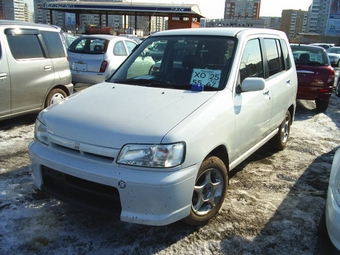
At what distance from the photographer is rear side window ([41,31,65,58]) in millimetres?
6305

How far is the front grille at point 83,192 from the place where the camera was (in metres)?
2.61

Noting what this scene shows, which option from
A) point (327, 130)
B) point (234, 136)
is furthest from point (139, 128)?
point (327, 130)

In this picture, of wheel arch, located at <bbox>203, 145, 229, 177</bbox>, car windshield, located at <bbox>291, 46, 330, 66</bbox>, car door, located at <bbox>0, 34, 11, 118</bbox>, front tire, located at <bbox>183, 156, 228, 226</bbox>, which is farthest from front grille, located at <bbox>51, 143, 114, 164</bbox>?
car windshield, located at <bbox>291, 46, 330, 66</bbox>

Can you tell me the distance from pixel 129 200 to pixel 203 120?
0.89 meters

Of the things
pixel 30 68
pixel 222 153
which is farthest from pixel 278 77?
pixel 30 68

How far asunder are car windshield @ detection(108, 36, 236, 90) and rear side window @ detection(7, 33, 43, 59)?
2551 millimetres

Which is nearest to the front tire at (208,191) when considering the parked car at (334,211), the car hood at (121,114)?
the car hood at (121,114)

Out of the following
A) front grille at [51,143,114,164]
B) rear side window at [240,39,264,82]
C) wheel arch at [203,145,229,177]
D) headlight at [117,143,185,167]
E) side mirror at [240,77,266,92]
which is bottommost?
wheel arch at [203,145,229,177]

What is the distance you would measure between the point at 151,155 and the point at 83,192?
0.70 meters

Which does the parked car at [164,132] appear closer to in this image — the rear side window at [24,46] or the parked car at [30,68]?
the parked car at [30,68]

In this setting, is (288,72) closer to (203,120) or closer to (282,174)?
(282,174)

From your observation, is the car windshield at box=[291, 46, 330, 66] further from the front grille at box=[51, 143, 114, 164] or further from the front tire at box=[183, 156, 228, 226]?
the front grille at box=[51, 143, 114, 164]

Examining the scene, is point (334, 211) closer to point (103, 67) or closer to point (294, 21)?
point (103, 67)

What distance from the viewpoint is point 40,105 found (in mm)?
6164
